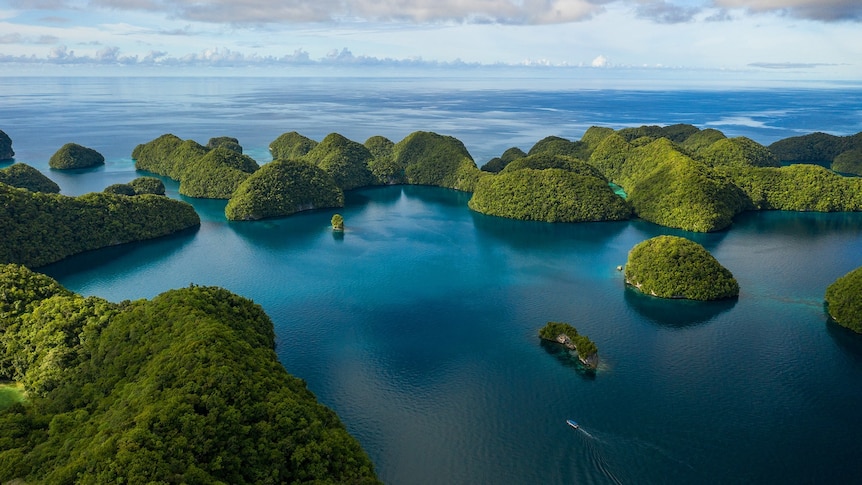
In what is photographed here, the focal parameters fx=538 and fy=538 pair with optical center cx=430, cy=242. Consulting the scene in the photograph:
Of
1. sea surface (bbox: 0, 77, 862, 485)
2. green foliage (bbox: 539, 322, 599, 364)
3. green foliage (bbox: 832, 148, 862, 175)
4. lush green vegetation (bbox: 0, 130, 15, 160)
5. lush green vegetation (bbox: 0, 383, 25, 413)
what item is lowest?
lush green vegetation (bbox: 0, 130, 15, 160)

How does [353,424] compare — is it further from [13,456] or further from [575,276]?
[575,276]

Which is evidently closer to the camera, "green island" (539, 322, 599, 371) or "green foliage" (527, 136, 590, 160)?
"green island" (539, 322, 599, 371)

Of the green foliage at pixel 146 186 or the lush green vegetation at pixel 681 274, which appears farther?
the green foliage at pixel 146 186

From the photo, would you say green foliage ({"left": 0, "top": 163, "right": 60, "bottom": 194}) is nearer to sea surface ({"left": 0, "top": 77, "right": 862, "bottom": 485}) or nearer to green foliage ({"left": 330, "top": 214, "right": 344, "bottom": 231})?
sea surface ({"left": 0, "top": 77, "right": 862, "bottom": 485})

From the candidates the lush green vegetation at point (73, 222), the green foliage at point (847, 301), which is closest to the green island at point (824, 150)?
the green foliage at point (847, 301)

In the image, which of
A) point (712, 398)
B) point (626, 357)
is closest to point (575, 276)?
point (626, 357)

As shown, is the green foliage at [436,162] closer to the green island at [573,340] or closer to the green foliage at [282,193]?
the green foliage at [282,193]

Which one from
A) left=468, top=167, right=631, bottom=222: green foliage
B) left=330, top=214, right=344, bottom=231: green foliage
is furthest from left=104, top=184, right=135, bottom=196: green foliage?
left=468, top=167, right=631, bottom=222: green foliage
